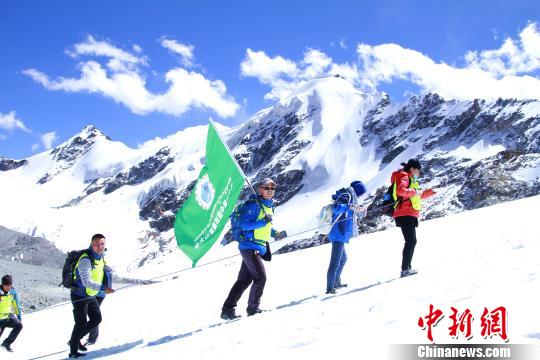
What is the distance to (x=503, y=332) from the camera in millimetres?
3955

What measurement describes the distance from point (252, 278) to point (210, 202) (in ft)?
4.62

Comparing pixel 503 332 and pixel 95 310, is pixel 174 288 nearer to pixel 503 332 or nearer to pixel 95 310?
pixel 95 310

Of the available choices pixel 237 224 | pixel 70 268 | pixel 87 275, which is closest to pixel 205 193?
pixel 237 224

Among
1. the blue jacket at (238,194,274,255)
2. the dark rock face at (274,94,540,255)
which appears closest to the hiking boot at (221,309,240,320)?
the blue jacket at (238,194,274,255)

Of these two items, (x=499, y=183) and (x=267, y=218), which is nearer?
(x=267, y=218)

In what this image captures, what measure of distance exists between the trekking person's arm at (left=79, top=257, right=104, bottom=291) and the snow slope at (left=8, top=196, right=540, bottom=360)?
0.95 meters

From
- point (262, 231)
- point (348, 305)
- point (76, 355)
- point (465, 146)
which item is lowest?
point (76, 355)

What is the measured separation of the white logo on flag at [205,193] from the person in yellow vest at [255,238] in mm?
974

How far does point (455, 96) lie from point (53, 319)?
7805 inches

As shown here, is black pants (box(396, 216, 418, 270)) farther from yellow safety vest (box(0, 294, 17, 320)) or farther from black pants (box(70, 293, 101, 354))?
yellow safety vest (box(0, 294, 17, 320))

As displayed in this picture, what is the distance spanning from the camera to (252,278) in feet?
24.8

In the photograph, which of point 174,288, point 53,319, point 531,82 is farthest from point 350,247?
point 531,82

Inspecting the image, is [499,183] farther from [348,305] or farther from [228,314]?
[348,305]

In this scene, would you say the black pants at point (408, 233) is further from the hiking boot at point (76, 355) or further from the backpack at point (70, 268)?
the hiking boot at point (76, 355)
